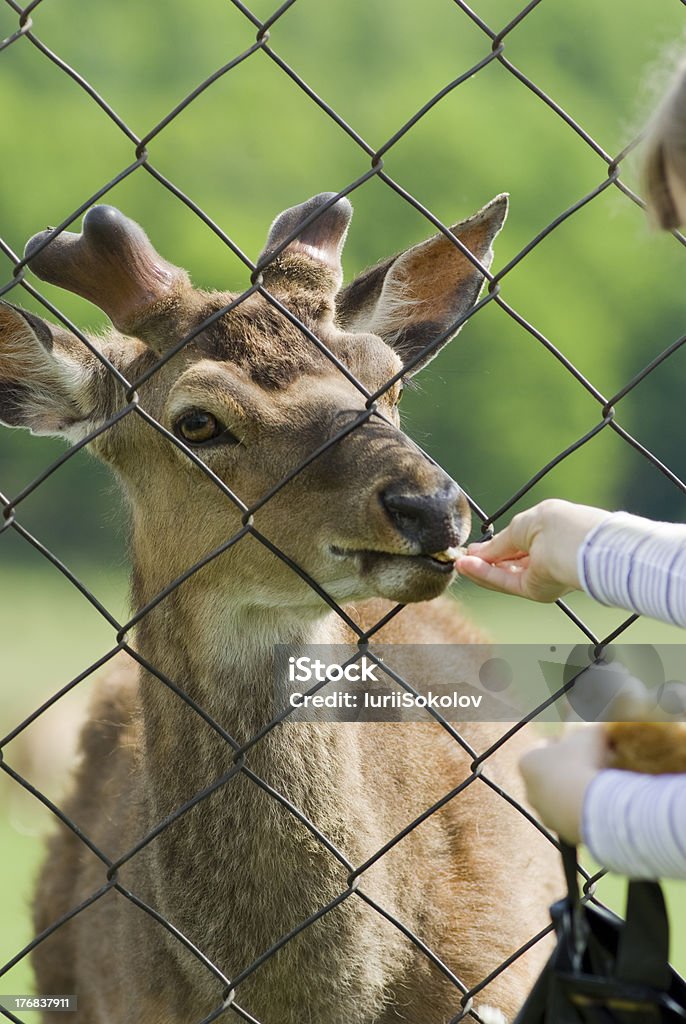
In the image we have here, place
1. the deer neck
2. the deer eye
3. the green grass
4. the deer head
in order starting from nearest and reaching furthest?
1. the deer head
2. the deer eye
3. the deer neck
4. the green grass

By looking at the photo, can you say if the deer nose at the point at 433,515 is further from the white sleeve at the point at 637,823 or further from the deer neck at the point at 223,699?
the white sleeve at the point at 637,823

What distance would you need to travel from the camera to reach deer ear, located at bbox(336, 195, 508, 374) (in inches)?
107

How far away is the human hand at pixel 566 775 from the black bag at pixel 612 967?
68 mm

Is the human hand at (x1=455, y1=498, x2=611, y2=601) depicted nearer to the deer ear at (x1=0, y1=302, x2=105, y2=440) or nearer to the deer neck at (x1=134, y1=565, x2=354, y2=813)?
the deer neck at (x1=134, y1=565, x2=354, y2=813)

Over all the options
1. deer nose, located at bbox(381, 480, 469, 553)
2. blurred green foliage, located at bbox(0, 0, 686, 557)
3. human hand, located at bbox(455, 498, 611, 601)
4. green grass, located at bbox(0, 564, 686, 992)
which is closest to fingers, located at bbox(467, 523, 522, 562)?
human hand, located at bbox(455, 498, 611, 601)

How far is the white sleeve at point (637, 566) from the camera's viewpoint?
1.63m

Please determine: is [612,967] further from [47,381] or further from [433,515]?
[47,381]

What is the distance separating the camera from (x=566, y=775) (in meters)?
1.56

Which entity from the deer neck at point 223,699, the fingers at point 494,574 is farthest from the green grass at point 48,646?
the fingers at point 494,574

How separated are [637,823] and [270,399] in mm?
1262

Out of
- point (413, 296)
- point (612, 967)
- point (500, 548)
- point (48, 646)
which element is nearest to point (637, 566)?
point (500, 548)

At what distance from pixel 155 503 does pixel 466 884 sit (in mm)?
1104

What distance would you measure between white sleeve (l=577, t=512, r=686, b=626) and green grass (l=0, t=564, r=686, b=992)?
1800mm

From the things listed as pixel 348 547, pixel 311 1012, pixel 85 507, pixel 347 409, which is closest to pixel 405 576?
pixel 348 547
